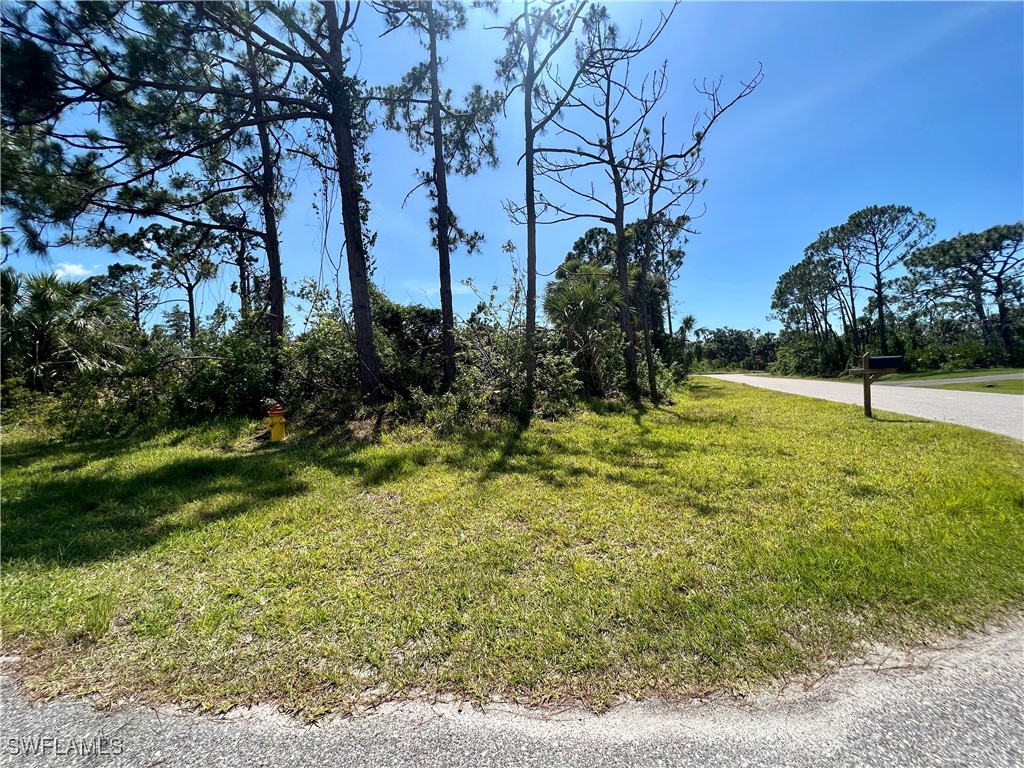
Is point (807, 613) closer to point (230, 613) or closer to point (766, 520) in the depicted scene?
point (766, 520)

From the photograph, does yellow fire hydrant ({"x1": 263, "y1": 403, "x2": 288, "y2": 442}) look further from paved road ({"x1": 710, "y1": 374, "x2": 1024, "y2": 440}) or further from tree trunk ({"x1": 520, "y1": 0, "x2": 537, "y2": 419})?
paved road ({"x1": 710, "y1": 374, "x2": 1024, "y2": 440})

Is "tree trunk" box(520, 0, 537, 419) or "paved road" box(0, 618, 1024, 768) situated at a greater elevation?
"tree trunk" box(520, 0, 537, 419)

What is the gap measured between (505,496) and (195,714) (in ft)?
8.31

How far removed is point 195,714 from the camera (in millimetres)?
1454

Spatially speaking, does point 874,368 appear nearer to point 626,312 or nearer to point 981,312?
point 626,312

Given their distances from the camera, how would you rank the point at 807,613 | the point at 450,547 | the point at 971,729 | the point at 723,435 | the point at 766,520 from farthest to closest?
1. the point at 723,435
2. the point at 766,520
3. the point at 450,547
4. the point at 807,613
5. the point at 971,729

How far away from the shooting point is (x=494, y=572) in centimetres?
237

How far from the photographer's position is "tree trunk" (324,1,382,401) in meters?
7.25

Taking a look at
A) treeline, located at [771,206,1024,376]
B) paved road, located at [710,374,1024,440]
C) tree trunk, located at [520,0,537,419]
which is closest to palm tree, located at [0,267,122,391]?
tree trunk, located at [520,0,537,419]

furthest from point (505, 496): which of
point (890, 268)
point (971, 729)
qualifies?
point (890, 268)

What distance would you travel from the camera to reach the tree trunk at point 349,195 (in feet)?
23.8

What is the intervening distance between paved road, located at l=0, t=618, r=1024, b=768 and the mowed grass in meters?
0.09

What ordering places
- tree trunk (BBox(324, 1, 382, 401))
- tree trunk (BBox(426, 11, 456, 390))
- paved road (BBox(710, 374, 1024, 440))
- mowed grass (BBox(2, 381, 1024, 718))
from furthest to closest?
tree trunk (BBox(426, 11, 456, 390)) < tree trunk (BBox(324, 1, 382, 401)) < paved road (BBox(710, 374, 1024, 440)) < mowed grass (BBox(2, 381, 1024, 718))

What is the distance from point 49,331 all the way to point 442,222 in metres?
7.47
